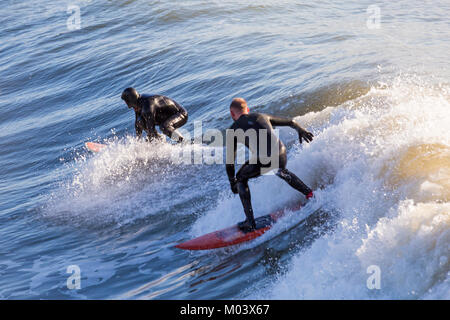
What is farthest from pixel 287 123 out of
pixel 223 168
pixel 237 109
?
pixel 223 168

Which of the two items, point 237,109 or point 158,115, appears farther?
point 158,115

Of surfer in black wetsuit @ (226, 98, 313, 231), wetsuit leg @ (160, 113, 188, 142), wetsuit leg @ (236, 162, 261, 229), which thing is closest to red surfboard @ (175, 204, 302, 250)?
surfer in black wetsuit @ (226, 98, 313, 231)

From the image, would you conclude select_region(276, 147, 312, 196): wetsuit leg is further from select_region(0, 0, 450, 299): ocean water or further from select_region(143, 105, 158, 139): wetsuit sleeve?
select_region(143, 105, 158, 139): wetsuit sleeve

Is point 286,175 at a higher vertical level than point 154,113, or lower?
lower

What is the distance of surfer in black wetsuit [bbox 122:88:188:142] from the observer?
9.34 m

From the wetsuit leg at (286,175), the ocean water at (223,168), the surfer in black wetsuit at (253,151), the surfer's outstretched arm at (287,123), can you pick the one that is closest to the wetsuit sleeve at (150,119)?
the ocean water at (223,168)

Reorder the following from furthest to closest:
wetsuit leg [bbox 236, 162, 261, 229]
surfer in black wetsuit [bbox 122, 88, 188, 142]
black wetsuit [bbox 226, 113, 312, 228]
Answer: surfer in black wetsuit [bbox 122, 88, 188, 142] < wetsuit leg [bbox 236, 162, 261, 229] < black wetsuit [bbox 226, 113, 312, 228]

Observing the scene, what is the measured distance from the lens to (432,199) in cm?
587

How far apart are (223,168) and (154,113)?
1635 mm

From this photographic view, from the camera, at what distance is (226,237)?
670 cm

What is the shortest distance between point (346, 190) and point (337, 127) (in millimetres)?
1346

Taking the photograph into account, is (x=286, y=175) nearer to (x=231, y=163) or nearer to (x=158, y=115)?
(x=231, y=163)

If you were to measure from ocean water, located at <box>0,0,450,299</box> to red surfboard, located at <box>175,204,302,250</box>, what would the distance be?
133mm
